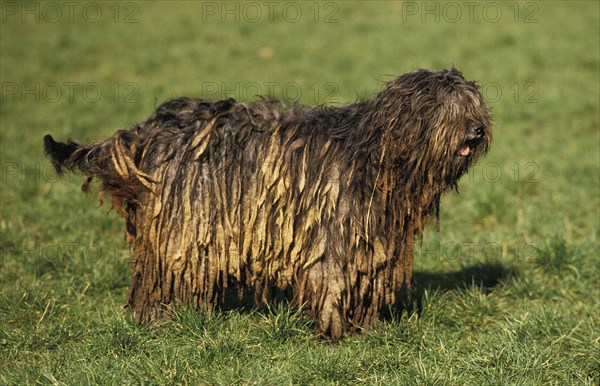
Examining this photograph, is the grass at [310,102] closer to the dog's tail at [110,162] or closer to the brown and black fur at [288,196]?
the brown and black fur at [288,196]

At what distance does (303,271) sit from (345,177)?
66 centimetres

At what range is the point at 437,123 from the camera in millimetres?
4703

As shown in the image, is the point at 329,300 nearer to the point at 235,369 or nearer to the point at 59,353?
the point at 235,369

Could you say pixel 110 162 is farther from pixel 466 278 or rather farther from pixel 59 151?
pixel 466 278

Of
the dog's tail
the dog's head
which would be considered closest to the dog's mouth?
the dog's head

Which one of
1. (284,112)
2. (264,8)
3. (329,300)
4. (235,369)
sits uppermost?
(264,8)

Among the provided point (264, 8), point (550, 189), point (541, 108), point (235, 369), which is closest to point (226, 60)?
point (264, 8)

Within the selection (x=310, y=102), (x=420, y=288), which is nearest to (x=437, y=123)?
(x=420, y=288)

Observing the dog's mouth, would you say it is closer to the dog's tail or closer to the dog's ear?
the dog's tail

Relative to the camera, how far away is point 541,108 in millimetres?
10250

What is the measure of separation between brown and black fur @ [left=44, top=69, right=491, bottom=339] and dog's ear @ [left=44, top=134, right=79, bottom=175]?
27 mm

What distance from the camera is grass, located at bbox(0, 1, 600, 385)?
197 inches

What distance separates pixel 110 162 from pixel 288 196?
1182 mm

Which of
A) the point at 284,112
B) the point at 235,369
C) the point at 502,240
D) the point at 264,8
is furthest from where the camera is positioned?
the point at 264,8
